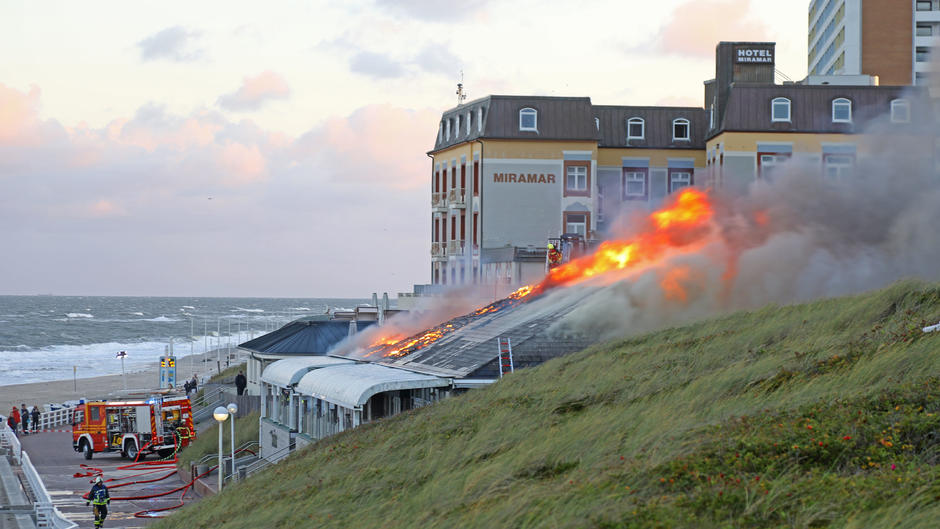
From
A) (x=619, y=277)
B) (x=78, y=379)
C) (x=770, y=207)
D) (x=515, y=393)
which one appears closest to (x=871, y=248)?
(x=770, y=207)

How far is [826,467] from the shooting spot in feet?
43.5

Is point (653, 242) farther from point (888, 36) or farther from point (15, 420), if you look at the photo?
point (888, 36)

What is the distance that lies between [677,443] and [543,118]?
141 ft

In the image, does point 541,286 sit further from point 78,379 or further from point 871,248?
point 78,379

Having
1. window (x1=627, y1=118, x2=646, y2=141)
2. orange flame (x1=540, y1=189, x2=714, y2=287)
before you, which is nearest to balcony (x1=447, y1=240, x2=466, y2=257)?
window (x1=627, y1=118, x2=646, y2=141)

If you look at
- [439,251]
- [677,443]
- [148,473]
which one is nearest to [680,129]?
[439,251]

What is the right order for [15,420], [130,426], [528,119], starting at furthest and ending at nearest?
[528,119] → [15,420] → [130,426]

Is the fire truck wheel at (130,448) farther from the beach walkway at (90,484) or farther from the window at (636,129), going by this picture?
the window at (636,129)

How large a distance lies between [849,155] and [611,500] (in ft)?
151

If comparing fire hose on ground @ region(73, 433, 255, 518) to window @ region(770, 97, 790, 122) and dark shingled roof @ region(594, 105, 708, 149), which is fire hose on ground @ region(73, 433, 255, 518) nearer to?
dark shingled roof @ region(594, 105, 708, 149)

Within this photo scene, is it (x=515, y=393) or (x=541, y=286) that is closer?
(x=515, y=393)

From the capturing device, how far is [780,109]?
5512 centimetres

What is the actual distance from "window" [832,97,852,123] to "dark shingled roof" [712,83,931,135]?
0.17m

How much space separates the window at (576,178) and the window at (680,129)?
21.1 ft
